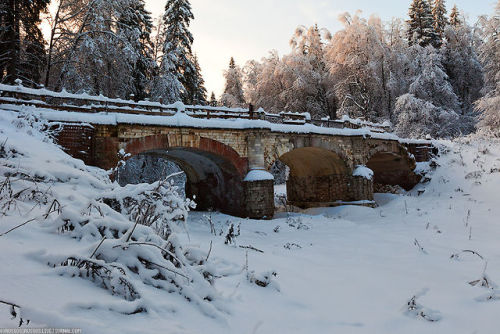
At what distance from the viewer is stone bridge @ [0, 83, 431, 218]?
10.4 meters

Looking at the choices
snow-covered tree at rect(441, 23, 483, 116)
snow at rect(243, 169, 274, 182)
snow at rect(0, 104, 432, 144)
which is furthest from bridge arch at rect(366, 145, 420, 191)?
snow-covered tree at rect(441, 23, 483, 116)

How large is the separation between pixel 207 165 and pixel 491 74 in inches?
913

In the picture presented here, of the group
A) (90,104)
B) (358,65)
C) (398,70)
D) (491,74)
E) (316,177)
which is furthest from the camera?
(398,70)

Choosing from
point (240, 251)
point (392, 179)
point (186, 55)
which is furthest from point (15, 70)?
point (392, 179)

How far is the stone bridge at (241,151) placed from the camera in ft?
34.0

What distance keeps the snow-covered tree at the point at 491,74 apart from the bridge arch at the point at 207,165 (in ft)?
64.5

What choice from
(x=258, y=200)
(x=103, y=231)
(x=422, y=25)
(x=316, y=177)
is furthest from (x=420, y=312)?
(x=422, y=25)

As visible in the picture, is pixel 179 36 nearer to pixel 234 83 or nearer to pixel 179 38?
pixel 179 38

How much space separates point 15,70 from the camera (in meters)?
15.4

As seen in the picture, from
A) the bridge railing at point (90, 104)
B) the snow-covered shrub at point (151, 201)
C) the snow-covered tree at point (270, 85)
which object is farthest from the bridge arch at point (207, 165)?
the snow-covered tree at point (270, 85)

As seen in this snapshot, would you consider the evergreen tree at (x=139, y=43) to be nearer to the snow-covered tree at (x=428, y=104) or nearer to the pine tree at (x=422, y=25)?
the snow-covered tree at (x=428, y=104)

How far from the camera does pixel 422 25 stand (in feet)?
102

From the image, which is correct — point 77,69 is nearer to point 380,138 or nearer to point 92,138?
point 92,138

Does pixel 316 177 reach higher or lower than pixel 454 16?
lower
